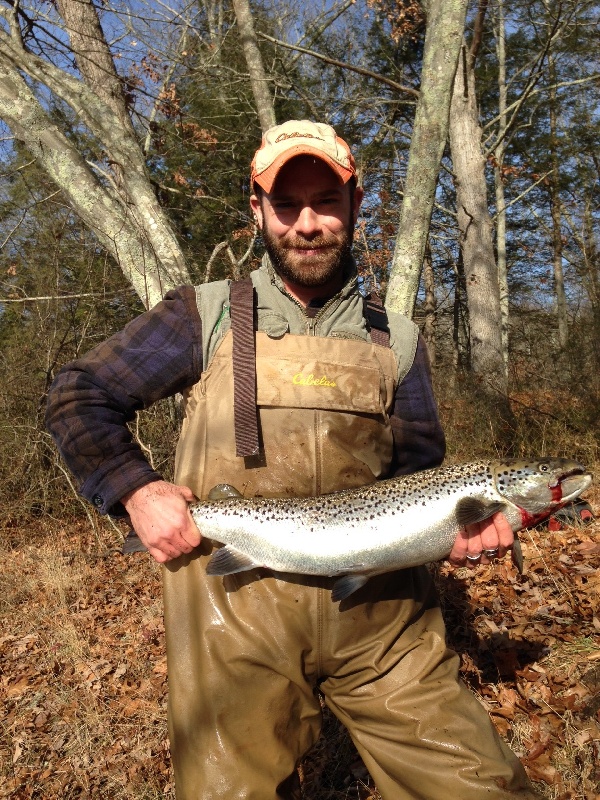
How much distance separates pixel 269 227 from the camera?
107 inches

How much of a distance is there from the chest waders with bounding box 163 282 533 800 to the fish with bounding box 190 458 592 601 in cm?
11

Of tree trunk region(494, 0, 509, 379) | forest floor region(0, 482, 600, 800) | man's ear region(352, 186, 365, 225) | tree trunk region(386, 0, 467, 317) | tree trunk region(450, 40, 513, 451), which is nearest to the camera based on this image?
man's ear region(352, 186, 365, 225)

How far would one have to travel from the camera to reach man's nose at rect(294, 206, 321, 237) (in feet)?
8.63

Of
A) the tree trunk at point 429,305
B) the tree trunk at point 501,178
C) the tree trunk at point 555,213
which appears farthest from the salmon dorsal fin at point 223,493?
the tree trunk at point 555,213

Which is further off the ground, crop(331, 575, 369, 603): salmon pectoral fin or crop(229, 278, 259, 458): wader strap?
crop(229, 278, 259, 458): wader strap

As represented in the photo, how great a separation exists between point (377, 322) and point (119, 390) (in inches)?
47.4

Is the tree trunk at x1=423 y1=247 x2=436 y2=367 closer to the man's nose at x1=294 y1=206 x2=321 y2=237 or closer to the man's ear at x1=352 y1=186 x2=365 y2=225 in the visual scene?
the man's ear at x1=352 y1=186 x2=365 y2=225

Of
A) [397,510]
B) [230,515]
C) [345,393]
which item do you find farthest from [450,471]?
[230,515]

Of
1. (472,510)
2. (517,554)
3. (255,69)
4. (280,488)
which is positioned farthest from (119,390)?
(255,69)

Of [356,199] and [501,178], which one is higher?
[501,178]

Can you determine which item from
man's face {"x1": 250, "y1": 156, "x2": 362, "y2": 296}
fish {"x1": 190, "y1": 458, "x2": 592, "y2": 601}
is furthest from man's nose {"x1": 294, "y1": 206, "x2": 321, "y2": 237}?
fish {"x1": 190, "y1": 458, "x2": 592, "y2": 601}

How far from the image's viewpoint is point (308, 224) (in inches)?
104

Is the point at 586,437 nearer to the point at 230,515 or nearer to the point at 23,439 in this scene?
the point at 230,515

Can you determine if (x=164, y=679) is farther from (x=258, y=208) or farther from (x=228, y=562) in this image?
(x=258, y=208)
